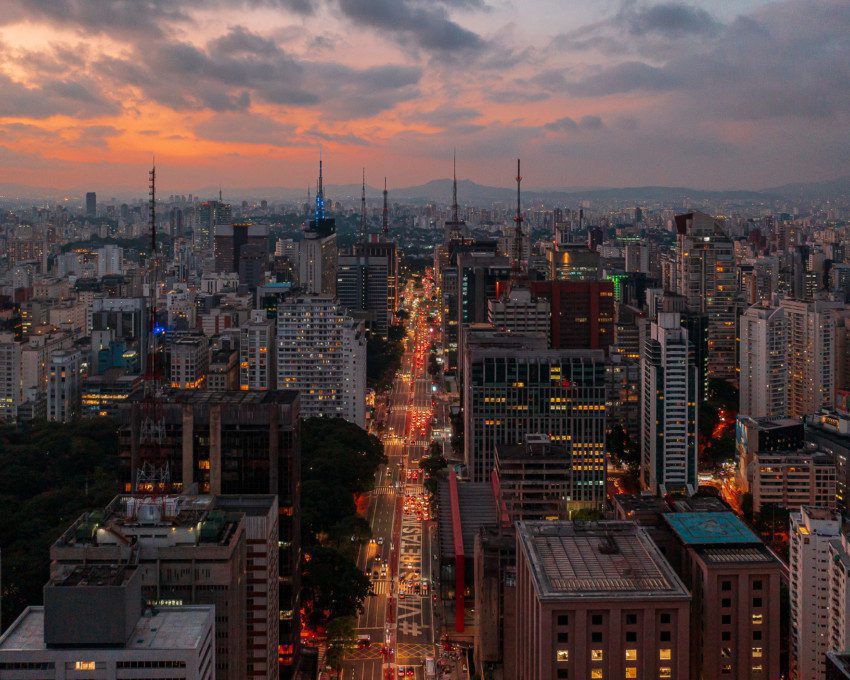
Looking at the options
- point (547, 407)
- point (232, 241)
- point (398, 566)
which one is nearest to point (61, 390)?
point (547, 407)

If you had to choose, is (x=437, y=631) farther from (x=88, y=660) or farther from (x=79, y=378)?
(x=79, y=378)

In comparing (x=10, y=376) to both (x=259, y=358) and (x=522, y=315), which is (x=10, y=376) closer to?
(x=259, y=358)

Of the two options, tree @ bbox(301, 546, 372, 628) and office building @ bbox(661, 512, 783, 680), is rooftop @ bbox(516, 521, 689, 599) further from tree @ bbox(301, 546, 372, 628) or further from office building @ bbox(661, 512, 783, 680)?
tree @ bbox(301, 546, 372, 628)

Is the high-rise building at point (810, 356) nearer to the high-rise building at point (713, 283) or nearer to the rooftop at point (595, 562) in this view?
the high-rise building at point (713, 283)

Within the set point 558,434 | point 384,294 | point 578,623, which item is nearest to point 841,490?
point 558,434

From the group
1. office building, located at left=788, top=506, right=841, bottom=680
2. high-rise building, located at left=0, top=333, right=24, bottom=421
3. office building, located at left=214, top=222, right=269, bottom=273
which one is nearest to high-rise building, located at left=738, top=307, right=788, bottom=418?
office building, located at left=788, top=506, right=841, bottom=680

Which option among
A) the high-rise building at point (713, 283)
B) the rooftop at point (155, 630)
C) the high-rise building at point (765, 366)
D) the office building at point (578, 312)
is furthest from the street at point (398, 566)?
the high-rise building at point (713, 283)
